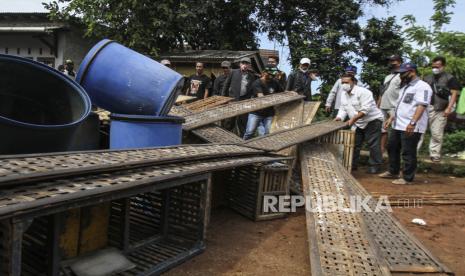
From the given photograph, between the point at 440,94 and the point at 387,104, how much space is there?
2.60 ft

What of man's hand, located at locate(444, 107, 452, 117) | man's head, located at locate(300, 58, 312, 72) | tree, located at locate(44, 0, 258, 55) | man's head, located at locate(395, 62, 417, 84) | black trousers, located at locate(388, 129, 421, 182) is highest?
tree, located at locate(44, 0, 258, 55)

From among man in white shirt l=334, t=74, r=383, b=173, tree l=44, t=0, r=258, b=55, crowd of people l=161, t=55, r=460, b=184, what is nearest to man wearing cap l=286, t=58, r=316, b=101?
crowd of people l=161, t=55, r=460, b=184

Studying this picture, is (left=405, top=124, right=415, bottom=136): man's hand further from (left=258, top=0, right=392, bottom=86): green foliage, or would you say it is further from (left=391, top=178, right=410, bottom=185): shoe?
(left=258, top=0, right=392, bottom=86): green foliage

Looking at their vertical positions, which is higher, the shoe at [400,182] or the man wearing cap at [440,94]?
the man wearing cap at [440,94]

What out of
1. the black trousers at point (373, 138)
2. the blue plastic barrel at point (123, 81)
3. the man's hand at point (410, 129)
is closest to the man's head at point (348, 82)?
the black trousers at point (373, 138)

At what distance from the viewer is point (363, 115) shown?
6.18 metres

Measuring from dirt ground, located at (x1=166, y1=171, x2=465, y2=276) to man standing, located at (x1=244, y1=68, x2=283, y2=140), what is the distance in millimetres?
2501

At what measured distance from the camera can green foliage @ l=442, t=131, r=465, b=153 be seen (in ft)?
27.0

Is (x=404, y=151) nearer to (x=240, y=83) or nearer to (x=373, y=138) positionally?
(x=373, y=138)

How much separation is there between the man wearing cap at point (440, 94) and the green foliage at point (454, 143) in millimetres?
1817

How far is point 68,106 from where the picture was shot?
12.4ft

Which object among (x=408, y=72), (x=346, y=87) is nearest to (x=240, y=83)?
(x=346, y=87)

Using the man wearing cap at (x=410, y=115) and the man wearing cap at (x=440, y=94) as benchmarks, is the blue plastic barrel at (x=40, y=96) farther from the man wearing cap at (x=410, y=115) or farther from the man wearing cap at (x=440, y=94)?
the man wearing cap at (x=440, y=94)

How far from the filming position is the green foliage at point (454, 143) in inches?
323
